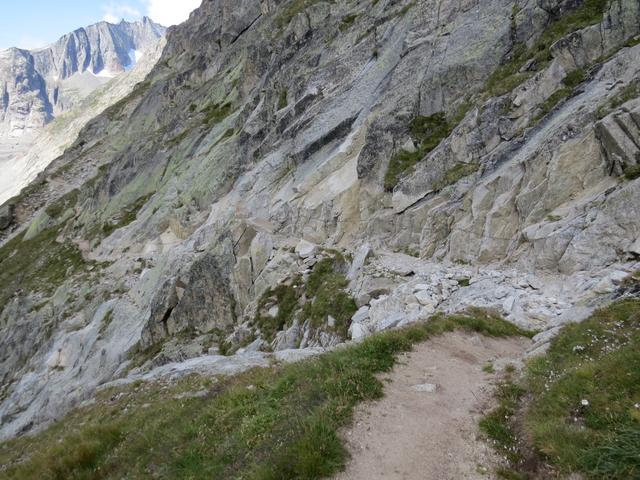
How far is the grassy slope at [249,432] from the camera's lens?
6438 millimetres

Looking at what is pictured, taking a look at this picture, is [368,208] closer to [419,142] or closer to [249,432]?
[419,142]

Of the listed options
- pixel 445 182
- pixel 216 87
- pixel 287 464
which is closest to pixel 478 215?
pixel 445 182

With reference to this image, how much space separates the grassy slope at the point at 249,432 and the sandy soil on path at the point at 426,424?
37 centimetres

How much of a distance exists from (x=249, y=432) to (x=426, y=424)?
359 cm

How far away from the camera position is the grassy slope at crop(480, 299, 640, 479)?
5.20 m

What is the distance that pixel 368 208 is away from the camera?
26.2 meters

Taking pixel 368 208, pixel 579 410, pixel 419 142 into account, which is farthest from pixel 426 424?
pixel 419 142

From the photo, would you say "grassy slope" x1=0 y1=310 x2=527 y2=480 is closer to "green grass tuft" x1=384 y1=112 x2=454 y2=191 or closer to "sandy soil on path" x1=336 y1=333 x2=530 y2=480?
"sandy soil on path" x1=336 y1=333 x2=530 y2=480

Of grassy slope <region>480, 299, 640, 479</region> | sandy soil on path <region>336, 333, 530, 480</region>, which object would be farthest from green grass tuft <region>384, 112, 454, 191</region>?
grassy slope <region>480, 299, 640, 479</region>

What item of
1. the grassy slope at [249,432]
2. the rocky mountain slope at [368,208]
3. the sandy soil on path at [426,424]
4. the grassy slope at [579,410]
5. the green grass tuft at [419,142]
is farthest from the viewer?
the green grass tuft at [419,142]

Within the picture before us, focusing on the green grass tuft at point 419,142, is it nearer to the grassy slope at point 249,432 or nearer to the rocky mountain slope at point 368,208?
the rocky mountain slope at point 368,208

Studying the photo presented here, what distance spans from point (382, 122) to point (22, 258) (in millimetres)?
77009

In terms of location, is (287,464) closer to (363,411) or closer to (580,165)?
(363,411)

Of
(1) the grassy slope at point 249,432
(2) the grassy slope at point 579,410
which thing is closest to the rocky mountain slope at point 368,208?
(2) the grassy slope at point 579,410
